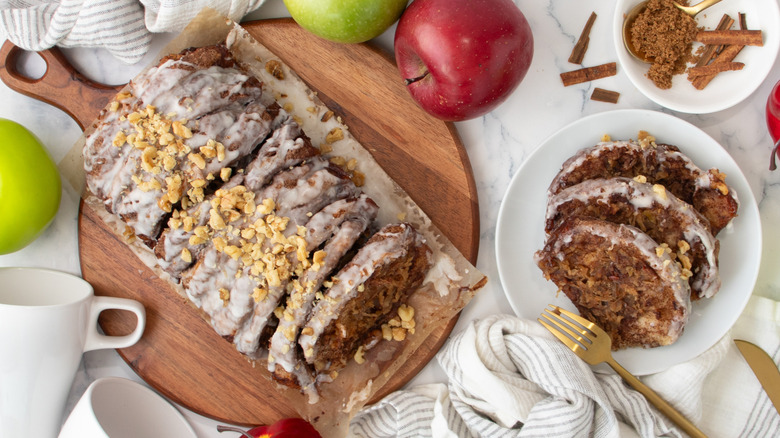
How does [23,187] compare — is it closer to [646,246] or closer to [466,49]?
[466,49]

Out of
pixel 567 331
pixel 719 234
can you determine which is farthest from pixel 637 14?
pixel 567 331

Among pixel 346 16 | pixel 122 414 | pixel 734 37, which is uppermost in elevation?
pixel 346 16

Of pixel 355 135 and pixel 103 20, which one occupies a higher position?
pixel 103 20

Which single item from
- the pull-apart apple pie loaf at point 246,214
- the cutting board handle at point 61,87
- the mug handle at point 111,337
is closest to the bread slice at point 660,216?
the pull-apart apple pie loaf at point 246,214

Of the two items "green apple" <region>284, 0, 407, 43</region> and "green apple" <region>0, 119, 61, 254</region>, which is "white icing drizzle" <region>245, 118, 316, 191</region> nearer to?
"green apple" <region>284, 0, 407, 43</region>

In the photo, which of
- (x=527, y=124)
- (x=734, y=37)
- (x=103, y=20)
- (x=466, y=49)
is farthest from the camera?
(x=527, y=124)

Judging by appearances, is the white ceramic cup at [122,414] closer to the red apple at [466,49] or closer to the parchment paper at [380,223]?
the parchment paper at [380,223]

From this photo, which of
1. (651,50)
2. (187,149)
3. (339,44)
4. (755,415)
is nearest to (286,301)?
(187,149)

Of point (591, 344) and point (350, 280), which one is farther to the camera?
point (591, 344)
